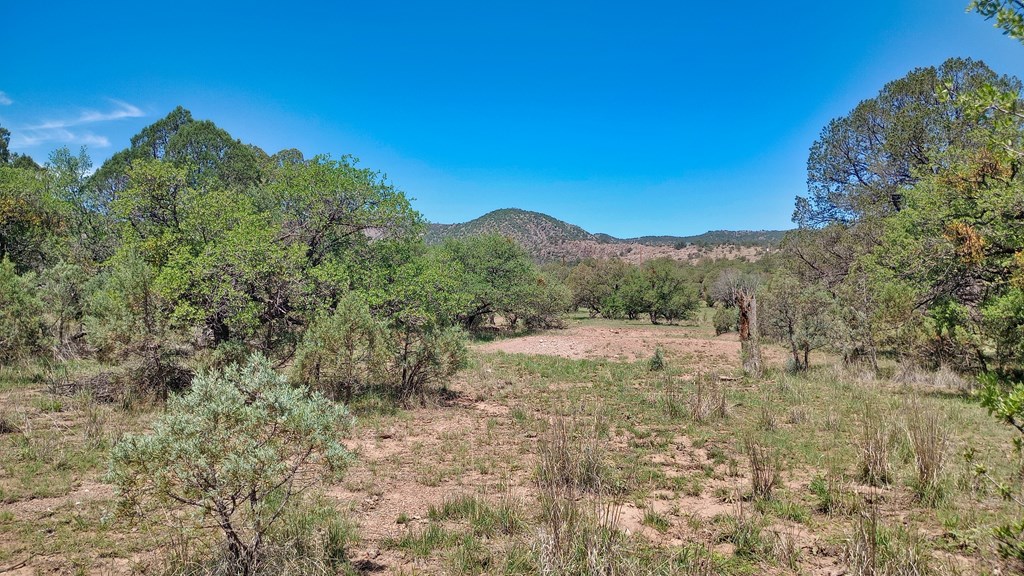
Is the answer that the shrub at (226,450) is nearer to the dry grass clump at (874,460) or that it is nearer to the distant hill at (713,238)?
the dry grass clump at (874,460)

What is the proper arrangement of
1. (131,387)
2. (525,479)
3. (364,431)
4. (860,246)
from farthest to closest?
(860,246), (131,387), (364,431), (525,479)

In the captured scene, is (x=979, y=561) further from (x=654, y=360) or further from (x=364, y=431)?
(x=654, y=360)

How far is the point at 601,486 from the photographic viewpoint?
17.1 ft

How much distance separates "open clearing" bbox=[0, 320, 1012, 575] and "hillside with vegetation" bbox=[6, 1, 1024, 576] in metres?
0.05

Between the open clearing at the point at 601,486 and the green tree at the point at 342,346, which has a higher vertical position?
the green tree at the point at 342,346

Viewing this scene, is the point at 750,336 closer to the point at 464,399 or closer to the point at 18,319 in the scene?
the point at 464,399

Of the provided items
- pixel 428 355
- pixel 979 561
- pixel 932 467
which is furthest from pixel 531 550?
pixel 428 355

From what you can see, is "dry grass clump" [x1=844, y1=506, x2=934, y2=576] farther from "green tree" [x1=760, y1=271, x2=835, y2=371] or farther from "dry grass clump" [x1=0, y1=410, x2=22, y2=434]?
"green tree" [x1=760, y1=271, x2=835, y2=371]

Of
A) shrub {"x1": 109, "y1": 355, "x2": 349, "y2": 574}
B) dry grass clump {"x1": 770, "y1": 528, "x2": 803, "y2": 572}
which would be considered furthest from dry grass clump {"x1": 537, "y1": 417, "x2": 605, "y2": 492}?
shrub {"x1": 109, "y1": 355, "x2": 349, "y2": 574}

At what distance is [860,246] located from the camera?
19.4 m

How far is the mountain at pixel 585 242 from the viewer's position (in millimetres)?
108375

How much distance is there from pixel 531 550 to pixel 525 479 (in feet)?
7.60

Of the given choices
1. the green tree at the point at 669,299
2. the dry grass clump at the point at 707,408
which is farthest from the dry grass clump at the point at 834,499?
the green tree at the point at 669,299

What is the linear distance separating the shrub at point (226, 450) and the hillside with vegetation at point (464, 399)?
0.08 feet
